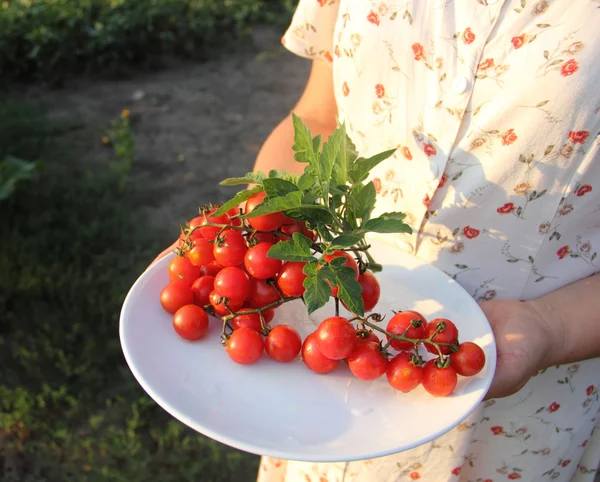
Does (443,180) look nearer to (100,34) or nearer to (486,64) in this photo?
(486,64)

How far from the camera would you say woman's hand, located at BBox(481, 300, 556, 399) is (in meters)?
1.17

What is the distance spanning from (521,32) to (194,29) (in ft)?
16.1

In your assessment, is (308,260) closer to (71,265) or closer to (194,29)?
(71,265)

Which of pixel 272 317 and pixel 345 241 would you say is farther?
pixel 272 317

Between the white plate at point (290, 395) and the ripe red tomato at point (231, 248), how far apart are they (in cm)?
14

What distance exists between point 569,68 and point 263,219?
0.60 meters

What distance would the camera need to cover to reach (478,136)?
1.19m

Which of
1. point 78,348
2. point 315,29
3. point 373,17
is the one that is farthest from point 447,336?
point 78,348

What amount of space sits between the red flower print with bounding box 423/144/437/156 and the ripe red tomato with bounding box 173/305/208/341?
547mm

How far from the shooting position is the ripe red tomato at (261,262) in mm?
1192

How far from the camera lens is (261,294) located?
126 centimetres

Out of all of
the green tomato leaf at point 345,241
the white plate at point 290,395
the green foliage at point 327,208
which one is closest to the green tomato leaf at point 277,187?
the green foliage at point 327,208

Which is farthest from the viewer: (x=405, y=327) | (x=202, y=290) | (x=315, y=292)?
(x=202, y=290)

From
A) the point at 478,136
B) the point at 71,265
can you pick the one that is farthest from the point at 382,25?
the point at 71,265
